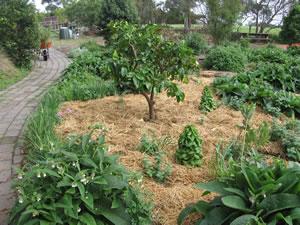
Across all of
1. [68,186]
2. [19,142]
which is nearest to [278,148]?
[68,186]

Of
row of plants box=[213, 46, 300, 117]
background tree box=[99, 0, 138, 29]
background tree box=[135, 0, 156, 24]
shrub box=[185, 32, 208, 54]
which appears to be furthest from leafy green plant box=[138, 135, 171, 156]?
background tree box=[135, 0, 156, 24]

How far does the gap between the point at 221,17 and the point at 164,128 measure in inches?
549

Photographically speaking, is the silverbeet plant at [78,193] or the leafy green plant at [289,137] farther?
the leafy green plant at [289,137]

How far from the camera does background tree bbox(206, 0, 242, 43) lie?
17.2 m

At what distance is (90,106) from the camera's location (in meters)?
5.61

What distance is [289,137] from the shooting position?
13.2 feet

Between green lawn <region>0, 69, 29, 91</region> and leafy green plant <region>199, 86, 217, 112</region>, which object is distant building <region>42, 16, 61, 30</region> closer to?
green lawn <region>0, 69, 29, 91</region>

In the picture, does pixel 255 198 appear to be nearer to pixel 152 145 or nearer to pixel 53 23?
pixel 152 145

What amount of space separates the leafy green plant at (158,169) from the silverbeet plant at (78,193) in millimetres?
666

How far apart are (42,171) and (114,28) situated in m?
2.75

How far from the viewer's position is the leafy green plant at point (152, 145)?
150 inches

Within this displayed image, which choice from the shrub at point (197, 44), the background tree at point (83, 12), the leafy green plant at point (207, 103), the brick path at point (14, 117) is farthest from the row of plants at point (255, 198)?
the background tree at point (83, 12)

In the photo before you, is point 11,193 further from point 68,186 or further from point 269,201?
point 269,201

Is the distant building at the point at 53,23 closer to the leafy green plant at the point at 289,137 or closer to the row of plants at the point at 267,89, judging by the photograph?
the row of plants at the point at 267,89
